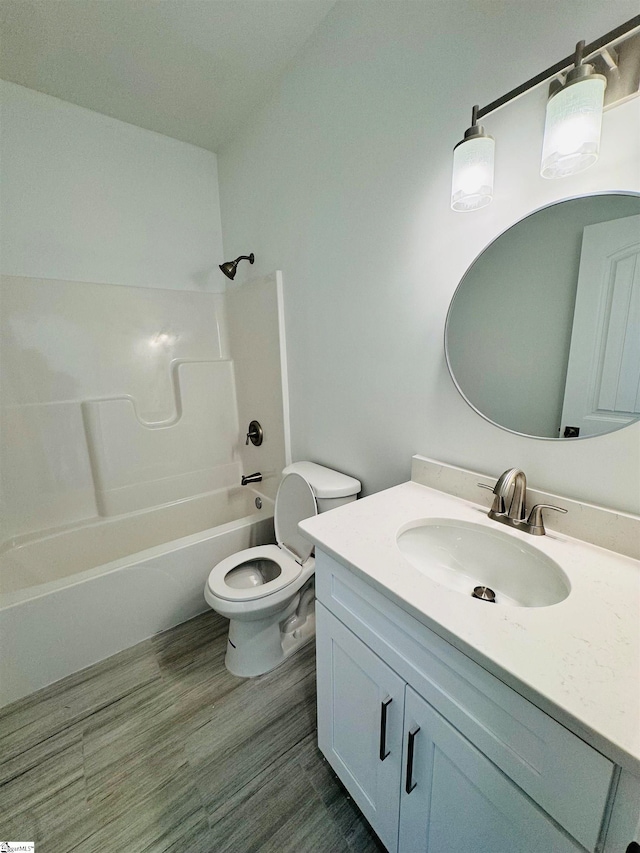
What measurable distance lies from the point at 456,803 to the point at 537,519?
2.06ft

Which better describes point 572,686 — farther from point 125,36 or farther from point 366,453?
point 125,36

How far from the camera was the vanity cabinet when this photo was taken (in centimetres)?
48

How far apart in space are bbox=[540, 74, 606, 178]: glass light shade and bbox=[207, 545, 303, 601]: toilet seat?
1.61 m

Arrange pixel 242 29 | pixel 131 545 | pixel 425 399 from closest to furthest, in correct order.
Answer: pixel 425 399
pixel 242 29
pixel 131 545

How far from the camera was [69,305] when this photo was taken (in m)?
1.87

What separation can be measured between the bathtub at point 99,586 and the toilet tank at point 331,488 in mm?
631

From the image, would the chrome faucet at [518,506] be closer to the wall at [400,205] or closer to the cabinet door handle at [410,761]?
the wall at [400,205]

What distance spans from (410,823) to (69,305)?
2524mm

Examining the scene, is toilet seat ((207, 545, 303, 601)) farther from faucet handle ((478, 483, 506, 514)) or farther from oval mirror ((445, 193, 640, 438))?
oval mirror ((445, 193, 640, 438))

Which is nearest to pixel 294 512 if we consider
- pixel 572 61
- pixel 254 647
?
pixel 254 647

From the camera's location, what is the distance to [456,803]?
2.14 feet

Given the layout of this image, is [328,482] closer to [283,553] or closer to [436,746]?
[283,553]

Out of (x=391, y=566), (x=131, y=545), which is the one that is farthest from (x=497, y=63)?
(x=131, y=545)

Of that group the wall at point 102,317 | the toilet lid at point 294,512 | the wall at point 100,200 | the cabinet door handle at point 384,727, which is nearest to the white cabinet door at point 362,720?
the cabinet door handle at point 384,727
